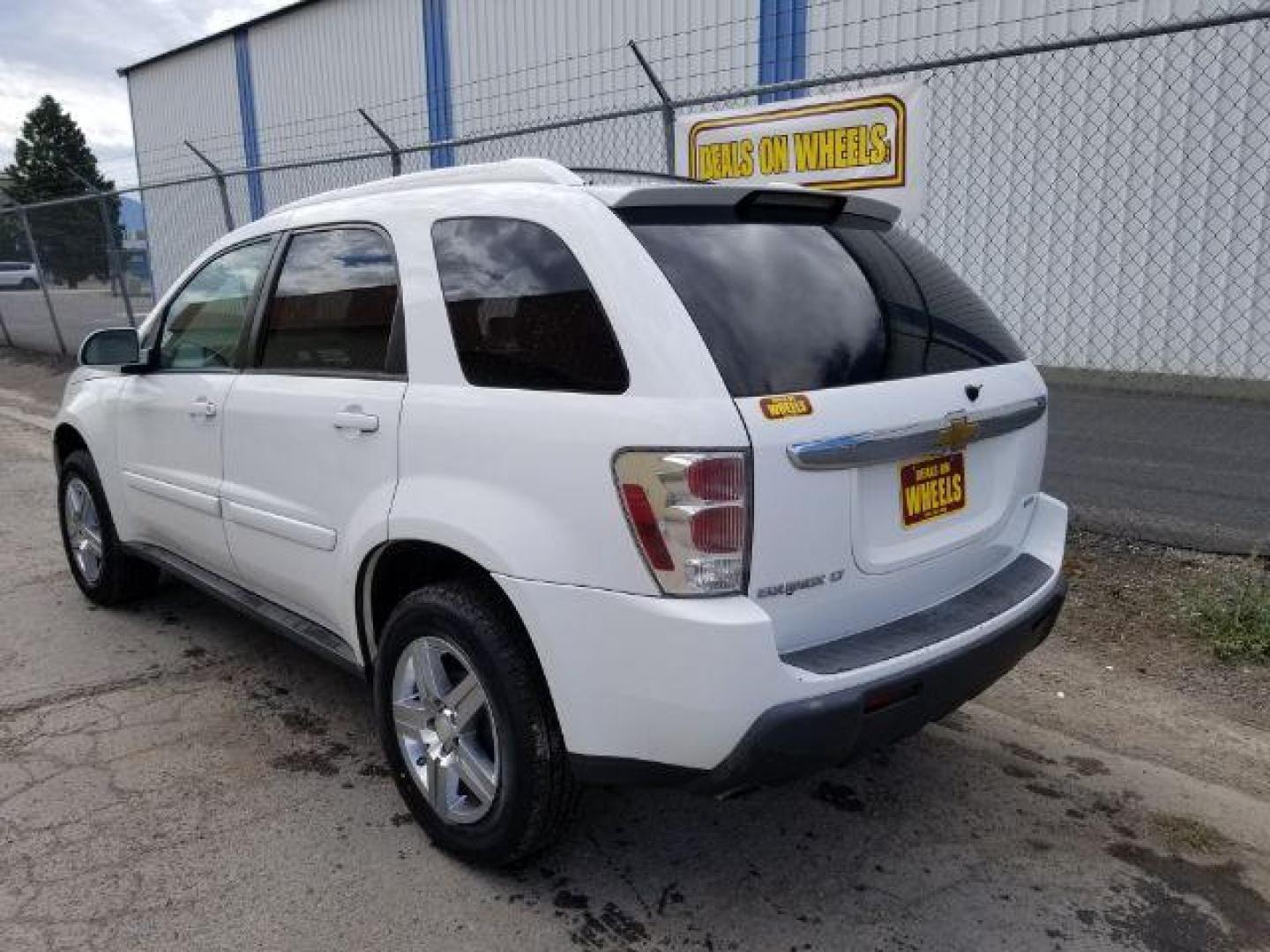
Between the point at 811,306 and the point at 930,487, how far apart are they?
55 centimetres

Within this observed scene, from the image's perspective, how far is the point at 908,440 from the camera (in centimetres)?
237

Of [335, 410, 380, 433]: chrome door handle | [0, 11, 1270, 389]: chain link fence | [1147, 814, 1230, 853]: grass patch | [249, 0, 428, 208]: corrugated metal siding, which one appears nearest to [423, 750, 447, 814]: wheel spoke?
[335, 410, 380, 433]: chrome door handle

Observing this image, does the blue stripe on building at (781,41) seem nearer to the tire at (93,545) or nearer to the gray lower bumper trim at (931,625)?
the tire at (93,545)

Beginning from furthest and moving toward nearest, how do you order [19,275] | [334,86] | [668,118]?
[334,86], [19,275], [668,118]

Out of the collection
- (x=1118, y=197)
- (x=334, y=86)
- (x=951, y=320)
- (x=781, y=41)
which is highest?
(x=334, y=86)

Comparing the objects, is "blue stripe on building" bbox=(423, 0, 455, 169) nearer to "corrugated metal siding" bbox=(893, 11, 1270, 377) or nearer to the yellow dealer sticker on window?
"corrugated metal siding" bbox=(893, 11, 1270, 377)

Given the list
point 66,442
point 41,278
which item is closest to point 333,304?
point 66,442

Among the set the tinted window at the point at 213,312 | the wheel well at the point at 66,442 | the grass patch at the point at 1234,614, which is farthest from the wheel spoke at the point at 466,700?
the grass patch at the point at 1234,614

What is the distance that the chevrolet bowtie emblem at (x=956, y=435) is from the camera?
2469 mm

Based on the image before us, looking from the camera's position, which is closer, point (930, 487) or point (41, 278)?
point (930, 487)

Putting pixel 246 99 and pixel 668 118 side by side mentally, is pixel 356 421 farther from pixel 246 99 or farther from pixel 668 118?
pixel 246 99

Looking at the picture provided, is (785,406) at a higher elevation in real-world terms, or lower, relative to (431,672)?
higher

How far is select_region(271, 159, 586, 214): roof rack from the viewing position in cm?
263

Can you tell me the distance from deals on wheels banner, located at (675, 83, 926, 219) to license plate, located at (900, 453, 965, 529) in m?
3.02
